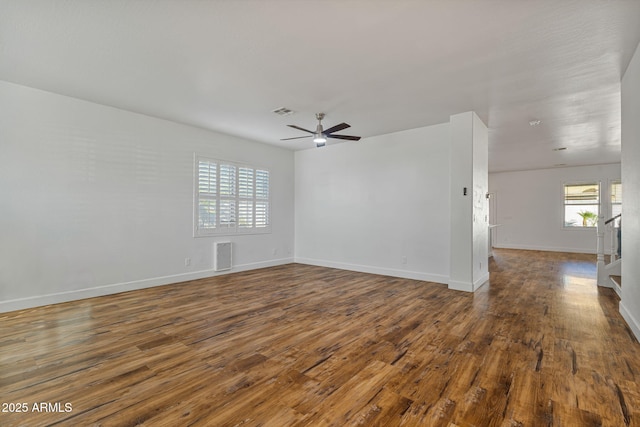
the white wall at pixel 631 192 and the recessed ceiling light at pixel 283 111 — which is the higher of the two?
the recessed ceiling light at pixel 283 111

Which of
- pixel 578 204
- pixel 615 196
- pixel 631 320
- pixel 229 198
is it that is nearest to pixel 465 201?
pixel 631 320

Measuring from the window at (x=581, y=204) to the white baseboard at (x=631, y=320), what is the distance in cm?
767

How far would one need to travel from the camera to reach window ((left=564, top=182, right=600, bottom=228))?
9.41m

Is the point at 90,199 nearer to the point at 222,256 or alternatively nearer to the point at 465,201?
the point at 222,256

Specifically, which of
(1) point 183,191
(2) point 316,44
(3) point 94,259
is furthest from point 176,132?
(2) point 316,44

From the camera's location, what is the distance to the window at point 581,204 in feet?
30.9

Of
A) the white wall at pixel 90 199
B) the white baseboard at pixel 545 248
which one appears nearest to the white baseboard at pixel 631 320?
the white wall at pixel 90 199

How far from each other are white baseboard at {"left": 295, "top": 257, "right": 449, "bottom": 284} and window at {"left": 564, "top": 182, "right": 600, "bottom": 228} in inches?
295

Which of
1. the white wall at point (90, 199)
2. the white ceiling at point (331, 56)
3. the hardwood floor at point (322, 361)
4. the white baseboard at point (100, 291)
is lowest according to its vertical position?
the hardwood floor at point (322, 361)

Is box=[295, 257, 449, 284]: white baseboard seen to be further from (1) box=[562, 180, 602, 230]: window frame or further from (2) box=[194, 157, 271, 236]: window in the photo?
(1) box=[562, 180, 602, 230]: window frame

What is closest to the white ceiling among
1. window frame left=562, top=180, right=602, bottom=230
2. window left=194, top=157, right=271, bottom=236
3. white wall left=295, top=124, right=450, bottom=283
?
white wall left=295, top=124, right=450, bottom=283

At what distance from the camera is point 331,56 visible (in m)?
3.05

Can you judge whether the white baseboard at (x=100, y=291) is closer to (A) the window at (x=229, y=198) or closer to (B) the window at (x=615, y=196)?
(A) the window at (x=229, y=198)

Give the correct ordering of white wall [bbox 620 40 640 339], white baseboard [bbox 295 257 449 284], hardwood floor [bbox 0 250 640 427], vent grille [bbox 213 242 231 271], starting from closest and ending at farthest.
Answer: hardwood floor [bbox 0 250 640 427] < white wall [bbox 620 40 640 339] < white baseboard [bbox 295 257 449 284] < vent grille [bbox 213 242 231 271]
